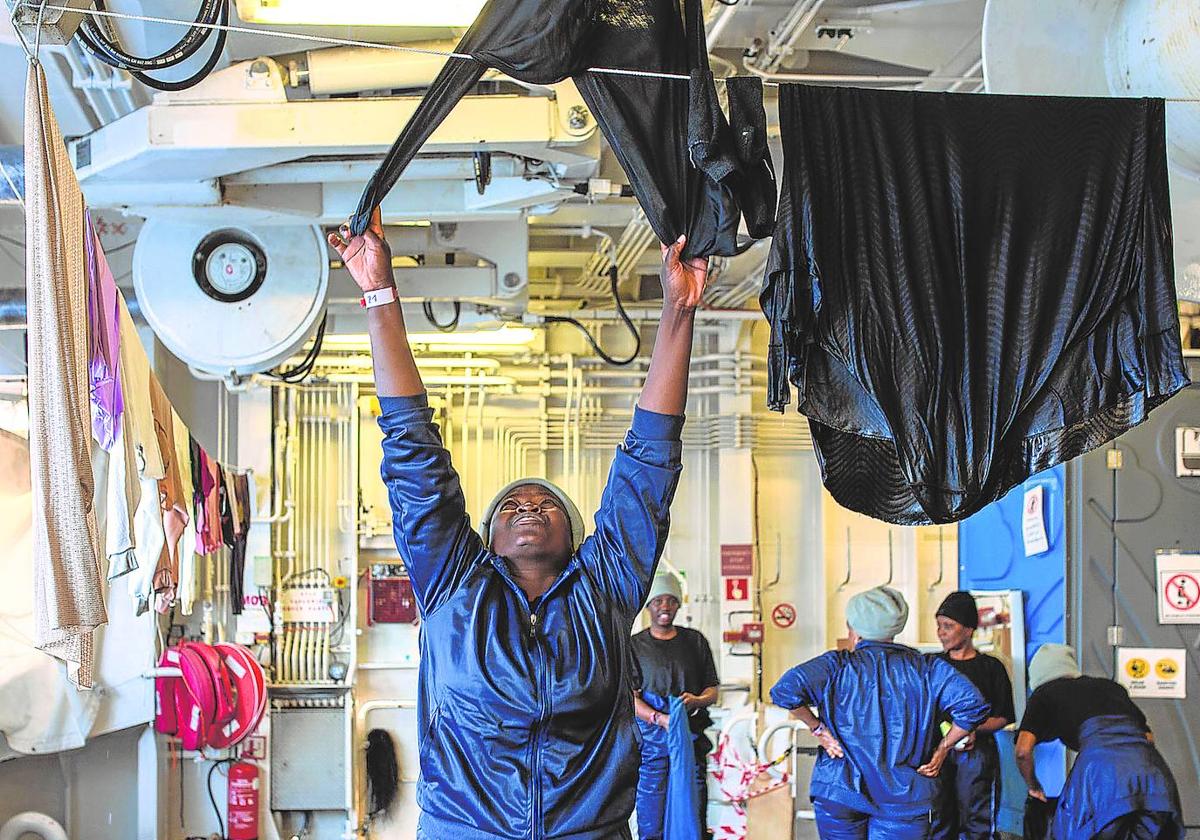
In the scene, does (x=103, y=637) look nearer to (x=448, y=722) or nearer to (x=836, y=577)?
(x=836, y=577)

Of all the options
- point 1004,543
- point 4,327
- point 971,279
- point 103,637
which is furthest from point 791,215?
point 103,637

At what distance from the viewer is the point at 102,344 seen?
160 inches

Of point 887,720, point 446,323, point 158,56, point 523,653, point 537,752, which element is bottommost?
point 887,720

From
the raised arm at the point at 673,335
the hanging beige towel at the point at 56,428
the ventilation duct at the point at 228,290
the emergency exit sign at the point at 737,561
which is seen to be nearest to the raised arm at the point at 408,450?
the raised arm at the point at 673,335

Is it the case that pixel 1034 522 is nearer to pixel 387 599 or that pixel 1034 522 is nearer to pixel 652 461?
pixel 387 599

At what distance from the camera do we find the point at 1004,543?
823 cm

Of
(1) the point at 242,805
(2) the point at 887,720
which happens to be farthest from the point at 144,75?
(1) the point at 242,805

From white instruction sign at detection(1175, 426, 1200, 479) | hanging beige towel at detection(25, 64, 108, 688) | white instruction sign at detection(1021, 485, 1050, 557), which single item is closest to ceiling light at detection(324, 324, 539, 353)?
white instruction sign at detection(1021, 485, 1050, 557)

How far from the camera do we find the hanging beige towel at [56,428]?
2932mm

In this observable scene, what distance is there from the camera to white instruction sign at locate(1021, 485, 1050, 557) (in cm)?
756

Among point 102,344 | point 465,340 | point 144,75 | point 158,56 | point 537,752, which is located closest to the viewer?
point 537,752

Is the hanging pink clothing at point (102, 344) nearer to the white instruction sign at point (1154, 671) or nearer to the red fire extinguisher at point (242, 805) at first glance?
the white instruction sign at point (1154, 671)

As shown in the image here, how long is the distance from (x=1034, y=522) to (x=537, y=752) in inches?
203

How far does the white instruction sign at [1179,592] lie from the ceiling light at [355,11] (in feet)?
15.4
